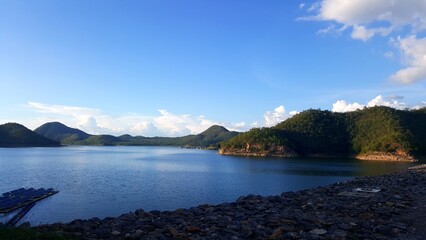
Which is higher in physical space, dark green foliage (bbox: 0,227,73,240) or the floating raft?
dark green foliage (bbox: 0,227,73,240)

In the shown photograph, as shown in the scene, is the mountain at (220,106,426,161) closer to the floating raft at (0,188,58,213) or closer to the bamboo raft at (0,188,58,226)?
the floating raft at (0,188,58,213)

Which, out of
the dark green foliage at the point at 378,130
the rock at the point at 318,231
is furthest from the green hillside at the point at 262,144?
the rock at the point at 318,231

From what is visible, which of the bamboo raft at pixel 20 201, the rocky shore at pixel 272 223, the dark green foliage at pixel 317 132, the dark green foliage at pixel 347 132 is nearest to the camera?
the rocky shore at pixel 272 223

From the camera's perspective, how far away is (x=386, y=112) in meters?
163

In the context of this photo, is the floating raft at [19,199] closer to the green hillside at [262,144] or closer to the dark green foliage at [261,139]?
the green hillside at [262,144]

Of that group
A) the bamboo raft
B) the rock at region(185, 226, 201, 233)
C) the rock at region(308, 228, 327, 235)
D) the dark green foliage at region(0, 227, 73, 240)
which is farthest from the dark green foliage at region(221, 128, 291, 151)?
the dark green foliage at region(0, 227, 73, 240)

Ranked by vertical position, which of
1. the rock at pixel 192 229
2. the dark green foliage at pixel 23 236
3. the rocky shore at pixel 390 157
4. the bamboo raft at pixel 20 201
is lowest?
the bamboo raft at pixel 20 201

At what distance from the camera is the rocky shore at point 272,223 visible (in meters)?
15.6

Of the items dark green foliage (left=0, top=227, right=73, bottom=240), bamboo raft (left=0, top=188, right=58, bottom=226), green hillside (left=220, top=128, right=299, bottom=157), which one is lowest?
bamboo raft (left=0, top=188, right=58, bottom=226)

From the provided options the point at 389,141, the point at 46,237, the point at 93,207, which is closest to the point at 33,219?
the point at 93,207

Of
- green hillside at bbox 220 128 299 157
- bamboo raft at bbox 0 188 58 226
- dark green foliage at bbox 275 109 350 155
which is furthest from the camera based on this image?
Answer: dark green foliage at bbox 275 109 350 155

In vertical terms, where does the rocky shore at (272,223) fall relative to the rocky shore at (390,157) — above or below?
below

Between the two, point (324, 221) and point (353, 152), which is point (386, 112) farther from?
point (324, 221)

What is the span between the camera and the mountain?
12950 cm
